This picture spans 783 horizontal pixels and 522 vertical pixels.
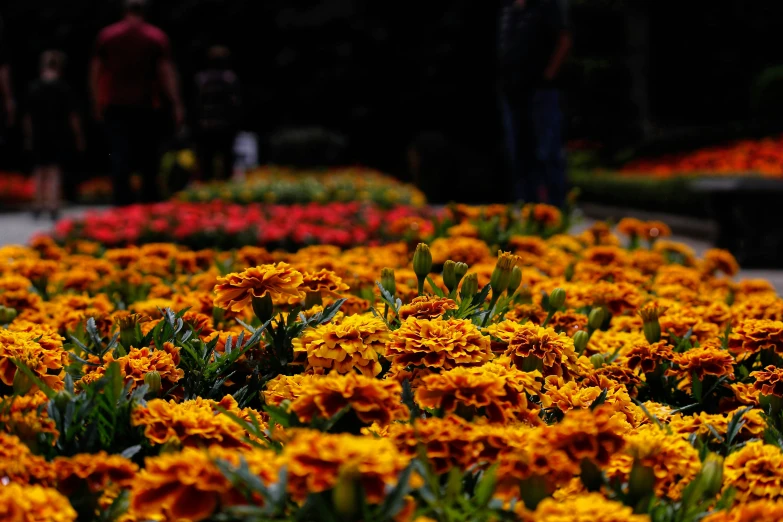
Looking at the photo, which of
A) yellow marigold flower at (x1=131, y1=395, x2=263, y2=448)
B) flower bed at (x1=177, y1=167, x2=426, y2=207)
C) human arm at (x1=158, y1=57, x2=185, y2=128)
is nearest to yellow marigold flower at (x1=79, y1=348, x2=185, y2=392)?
yellow marigold flower at (x1=131, y1=395, x2=263, y2=448)

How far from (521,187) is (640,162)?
8.80 metres

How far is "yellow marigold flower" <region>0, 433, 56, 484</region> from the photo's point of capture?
1165 millimetres

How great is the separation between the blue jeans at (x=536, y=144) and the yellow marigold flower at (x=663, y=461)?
15.2ft

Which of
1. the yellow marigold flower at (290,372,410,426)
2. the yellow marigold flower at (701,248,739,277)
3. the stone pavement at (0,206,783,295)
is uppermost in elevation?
the yellow marigold flower at (290,372,410,426)

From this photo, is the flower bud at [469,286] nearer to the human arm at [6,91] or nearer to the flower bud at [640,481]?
the flower bud at [640,481]

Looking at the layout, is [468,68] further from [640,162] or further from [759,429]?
[759,429]

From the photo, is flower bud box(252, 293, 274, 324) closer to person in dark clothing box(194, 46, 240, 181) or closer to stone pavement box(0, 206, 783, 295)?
stone pavement box(0, 206, 783, 295)

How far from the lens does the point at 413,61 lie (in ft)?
54.9

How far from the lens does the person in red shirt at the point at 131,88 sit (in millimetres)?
6629

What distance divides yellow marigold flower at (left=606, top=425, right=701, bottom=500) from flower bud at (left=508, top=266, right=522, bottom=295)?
0.66 meters

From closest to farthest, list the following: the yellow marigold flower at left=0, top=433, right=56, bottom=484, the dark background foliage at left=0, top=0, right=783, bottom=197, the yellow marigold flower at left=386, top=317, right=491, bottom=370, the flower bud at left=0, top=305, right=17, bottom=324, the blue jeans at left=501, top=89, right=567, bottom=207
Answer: the yellow marigold flower at left=0, top=433, right=56, bottom=484
the yellow marigold flower at left=386, top=317, right=491, bottom=370
the flower bud at left=0, top=305, right=17, bottom=324
the blue jeans at left=501, top=89, right=567, bottom=207
the dark background foliage at left=0, top=0, right=783, bottom=197

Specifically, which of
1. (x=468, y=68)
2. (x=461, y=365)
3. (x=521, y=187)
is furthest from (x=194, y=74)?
(x=461, y=365)

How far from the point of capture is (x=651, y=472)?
1.18 meters

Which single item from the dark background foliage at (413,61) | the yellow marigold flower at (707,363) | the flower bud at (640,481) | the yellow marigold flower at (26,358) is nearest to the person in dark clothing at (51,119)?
the dark background foliage at (413,61)
